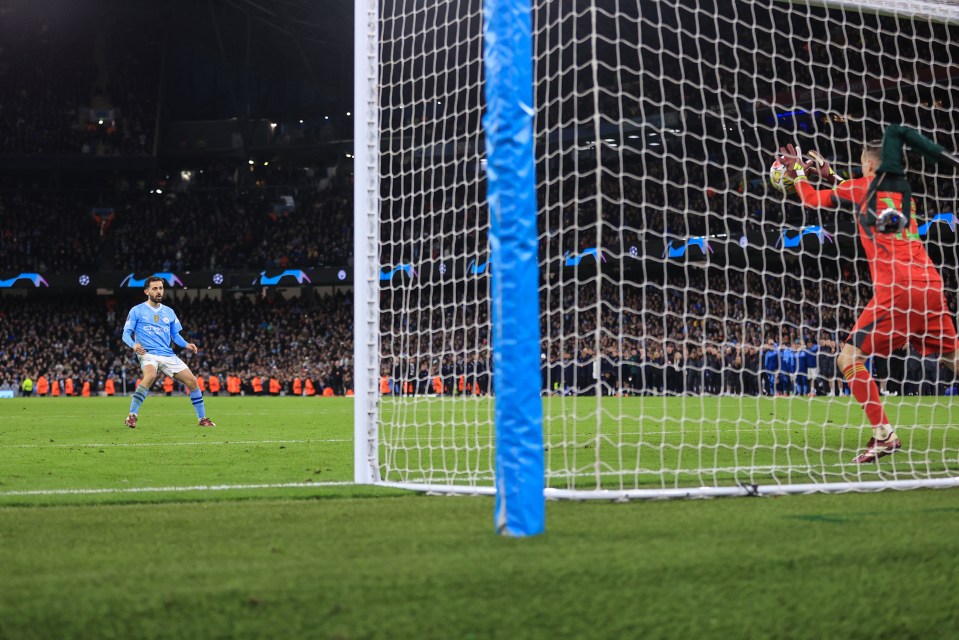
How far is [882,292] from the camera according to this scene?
21.4 ft

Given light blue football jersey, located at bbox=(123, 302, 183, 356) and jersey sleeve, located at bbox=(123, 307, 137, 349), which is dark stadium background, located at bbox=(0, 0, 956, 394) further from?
jersey sleeve, located at bbox=(123, 307, 137, 349)

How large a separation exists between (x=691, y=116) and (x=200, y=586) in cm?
2480

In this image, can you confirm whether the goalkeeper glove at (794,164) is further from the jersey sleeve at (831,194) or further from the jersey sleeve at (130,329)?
the jersey sleeve at (130,329)

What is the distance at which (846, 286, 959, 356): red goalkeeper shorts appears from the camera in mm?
6449

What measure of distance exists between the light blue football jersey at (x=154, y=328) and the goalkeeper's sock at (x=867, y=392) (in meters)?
8.36

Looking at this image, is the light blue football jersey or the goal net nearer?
the goal net

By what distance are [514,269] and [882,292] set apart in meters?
3.75

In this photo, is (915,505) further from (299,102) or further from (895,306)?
(299,102)

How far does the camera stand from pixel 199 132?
41.9 m

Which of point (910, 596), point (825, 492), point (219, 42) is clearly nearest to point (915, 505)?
point (825, 492)


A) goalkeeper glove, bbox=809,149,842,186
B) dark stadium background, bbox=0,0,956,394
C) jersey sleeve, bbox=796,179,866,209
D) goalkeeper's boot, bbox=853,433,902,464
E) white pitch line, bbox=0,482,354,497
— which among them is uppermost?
dark stadium background, bbox=0,0,956,394

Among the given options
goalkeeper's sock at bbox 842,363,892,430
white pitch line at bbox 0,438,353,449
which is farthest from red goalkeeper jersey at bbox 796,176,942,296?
white pitch line at bbox 0,438,353,449

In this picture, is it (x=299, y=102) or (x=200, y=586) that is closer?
(x=200, y=586)

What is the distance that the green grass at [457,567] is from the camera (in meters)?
2.45
